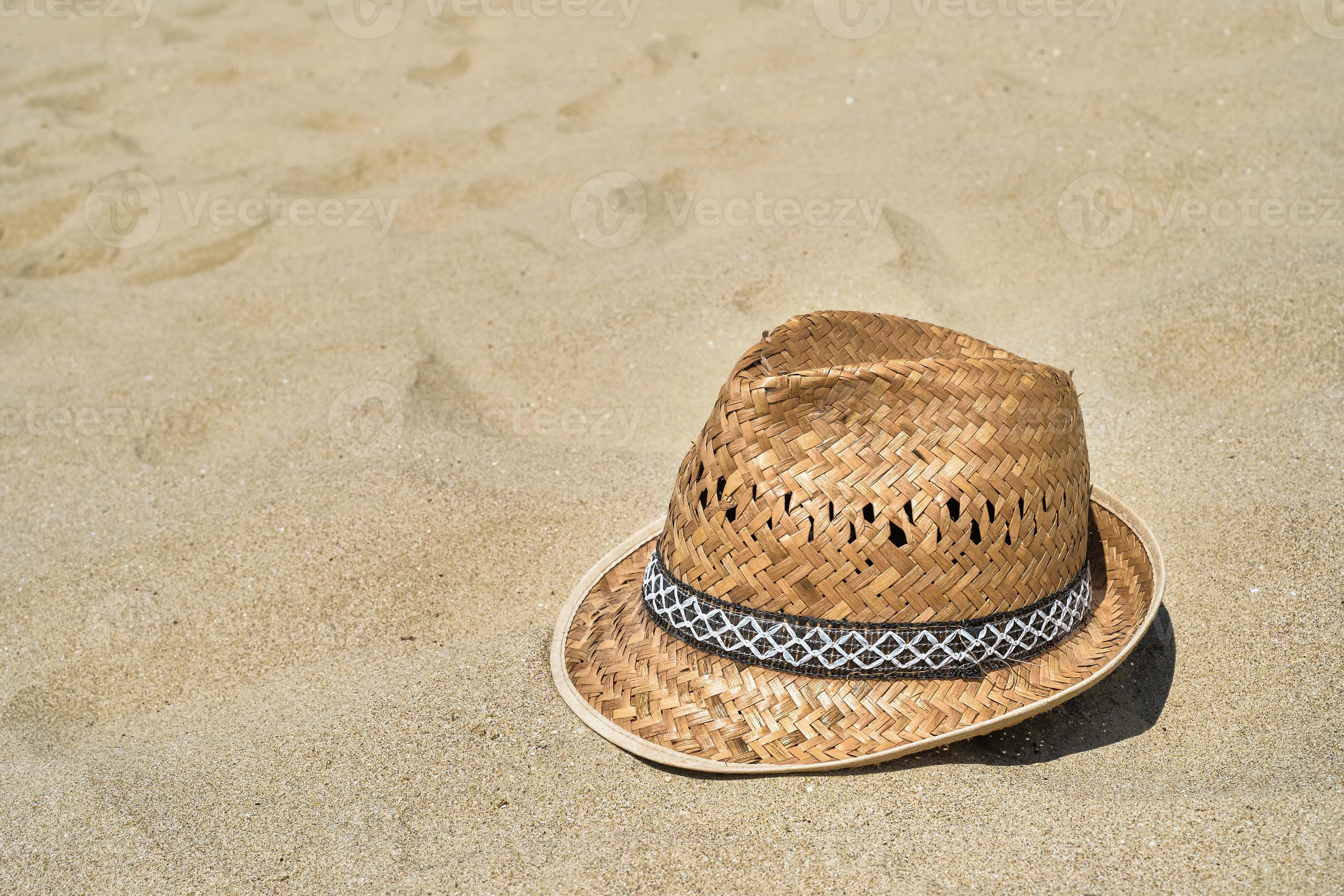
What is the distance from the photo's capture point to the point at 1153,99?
17.1 feet

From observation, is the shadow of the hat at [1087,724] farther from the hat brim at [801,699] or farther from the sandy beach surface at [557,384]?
the hat brim at [801,699]

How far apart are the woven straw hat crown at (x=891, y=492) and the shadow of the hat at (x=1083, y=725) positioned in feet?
1.26

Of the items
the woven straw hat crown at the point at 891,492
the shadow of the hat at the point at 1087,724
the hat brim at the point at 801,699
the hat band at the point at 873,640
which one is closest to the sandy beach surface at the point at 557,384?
the shadow of the hat at the point at 1087,724

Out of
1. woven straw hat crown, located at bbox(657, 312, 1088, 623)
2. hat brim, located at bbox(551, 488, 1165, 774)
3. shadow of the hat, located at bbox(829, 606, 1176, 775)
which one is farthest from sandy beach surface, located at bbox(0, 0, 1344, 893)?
woven straw hat crown, located at bbox(657, 312, 1088, 623)

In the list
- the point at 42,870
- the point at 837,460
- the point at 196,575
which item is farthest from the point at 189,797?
the point at 837,460

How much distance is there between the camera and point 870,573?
2.32 m

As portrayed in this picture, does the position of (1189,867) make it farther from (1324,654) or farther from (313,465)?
(313,465)

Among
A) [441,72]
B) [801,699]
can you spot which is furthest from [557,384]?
[441,72]

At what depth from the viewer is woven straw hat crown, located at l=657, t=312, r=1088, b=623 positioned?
91.3 inches

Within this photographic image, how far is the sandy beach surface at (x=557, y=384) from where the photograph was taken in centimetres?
245

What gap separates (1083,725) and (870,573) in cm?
83

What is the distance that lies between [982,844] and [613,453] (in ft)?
6.64

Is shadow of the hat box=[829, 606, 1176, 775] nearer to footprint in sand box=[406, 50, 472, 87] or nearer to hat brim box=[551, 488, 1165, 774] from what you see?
hat brim box=[551, 488, 1165, 774]

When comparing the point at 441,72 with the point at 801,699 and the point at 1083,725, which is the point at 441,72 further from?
the point at 1083,725
